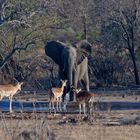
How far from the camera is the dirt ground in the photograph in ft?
44.0

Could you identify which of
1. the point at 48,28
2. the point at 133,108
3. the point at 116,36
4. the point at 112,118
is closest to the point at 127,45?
the point at 116,36

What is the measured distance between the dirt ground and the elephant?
208 inches

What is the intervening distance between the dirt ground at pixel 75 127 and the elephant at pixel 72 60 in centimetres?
528

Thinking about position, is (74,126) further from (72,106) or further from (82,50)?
(82,50)

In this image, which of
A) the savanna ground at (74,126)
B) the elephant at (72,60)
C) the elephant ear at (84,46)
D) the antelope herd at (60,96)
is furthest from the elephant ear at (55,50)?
the savanna ground at (74,126)

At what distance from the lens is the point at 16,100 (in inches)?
1190

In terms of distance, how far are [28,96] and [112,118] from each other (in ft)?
37.9

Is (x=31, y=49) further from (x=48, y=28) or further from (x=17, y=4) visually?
(x=17, y=4)

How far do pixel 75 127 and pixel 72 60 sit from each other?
9726 millimetres

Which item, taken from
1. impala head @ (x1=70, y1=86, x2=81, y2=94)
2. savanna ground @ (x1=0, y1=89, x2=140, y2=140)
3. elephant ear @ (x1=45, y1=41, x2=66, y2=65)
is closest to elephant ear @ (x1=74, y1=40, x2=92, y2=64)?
elephant ear @ (x1=45, y1=41, x2=66, y2=65)

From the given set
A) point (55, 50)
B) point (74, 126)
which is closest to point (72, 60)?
point (55, 50)

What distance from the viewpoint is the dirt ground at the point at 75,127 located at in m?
13.4

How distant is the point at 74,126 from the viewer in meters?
19.1

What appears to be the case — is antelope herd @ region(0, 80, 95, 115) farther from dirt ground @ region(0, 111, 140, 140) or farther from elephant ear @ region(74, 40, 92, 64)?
elephant ear @ region(74, 40, 92, 64)
